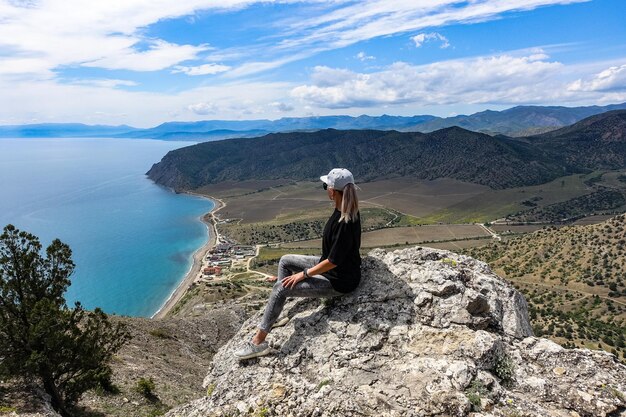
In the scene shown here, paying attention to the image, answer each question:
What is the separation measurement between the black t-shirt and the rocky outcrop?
55 cm

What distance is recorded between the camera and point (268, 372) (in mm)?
7867

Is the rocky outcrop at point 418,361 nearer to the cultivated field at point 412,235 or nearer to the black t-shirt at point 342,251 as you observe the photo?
the black t-shirt at point 342,251

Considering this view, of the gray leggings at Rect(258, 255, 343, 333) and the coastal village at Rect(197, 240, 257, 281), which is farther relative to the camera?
the coastal village at Rect(197, 240, 257, 281)

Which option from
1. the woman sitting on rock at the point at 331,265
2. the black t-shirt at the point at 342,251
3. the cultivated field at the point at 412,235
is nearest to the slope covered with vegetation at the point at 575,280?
the cultivated field at the point at 412,235

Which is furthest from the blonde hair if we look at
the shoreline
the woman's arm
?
the shoreline

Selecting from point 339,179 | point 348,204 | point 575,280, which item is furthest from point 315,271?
point 575,280

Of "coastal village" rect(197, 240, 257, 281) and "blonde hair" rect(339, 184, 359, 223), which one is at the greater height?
"blonde hair" rect(339, 184, 359, 223)

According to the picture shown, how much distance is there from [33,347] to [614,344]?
2203 inches

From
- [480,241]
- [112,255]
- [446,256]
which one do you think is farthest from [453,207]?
[446,256]

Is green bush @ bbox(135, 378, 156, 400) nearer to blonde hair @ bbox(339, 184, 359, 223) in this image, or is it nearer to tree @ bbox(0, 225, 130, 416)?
tree @ bbox(0, 225, 130, 416)

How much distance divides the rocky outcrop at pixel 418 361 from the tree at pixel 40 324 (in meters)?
6.24

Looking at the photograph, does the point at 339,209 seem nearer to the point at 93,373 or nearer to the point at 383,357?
the point at 383,357

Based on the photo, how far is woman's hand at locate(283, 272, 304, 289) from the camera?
824 cm

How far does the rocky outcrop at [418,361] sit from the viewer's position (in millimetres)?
6168
